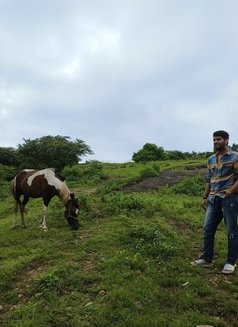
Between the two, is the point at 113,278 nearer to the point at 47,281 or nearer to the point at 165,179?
the point at 47,281

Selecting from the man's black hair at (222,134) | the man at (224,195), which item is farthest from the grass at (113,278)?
the man's black hair at (222,134)

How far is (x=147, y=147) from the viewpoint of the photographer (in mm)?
35094

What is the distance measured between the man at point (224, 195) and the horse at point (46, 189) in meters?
4.84

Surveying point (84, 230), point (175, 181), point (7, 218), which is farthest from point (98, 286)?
point (175, 181)

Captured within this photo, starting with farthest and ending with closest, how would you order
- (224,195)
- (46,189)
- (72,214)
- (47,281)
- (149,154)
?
1. (149,154)
2. (46,189)
3. (72,214)
4. (224,195)
5. (47,281)

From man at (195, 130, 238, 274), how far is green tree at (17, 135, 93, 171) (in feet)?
70.3

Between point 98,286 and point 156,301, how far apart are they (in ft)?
3.66

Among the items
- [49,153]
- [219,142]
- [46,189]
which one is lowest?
[46,189]

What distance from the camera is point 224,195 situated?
8.27m

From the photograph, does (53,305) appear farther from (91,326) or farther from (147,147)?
(147,147)

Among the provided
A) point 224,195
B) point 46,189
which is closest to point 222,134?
point 224,195

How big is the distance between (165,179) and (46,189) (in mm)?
10629

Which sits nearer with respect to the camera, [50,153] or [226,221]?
[226,221]

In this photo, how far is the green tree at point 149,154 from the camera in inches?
1342
